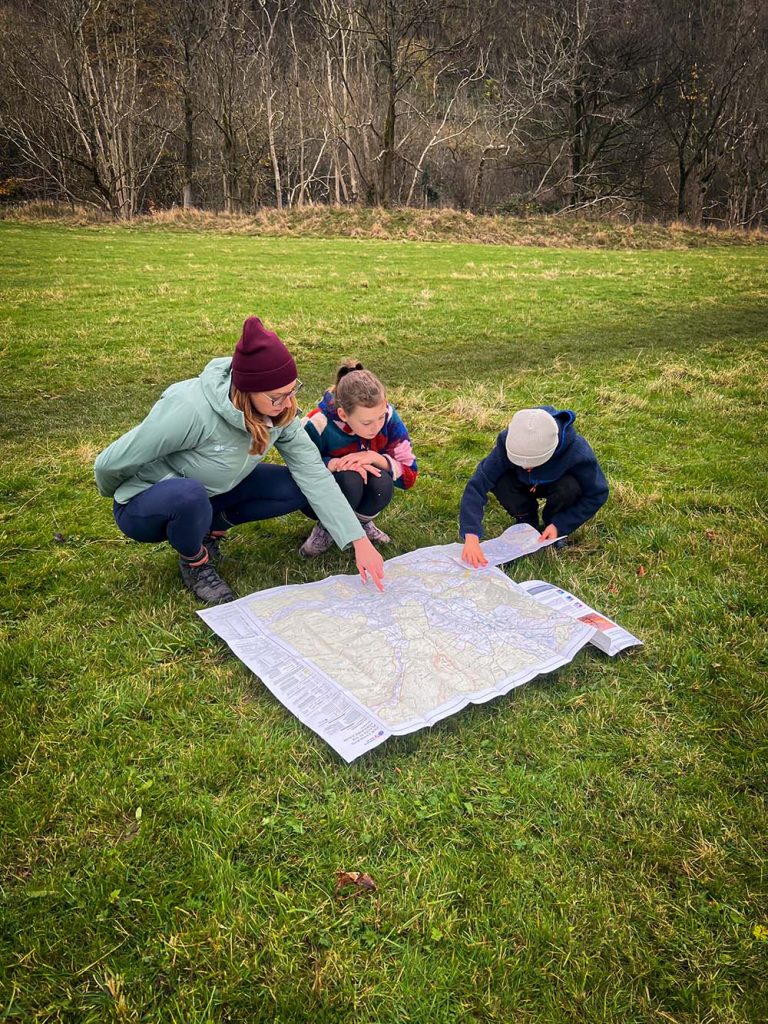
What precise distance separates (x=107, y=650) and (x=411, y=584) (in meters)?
1.39

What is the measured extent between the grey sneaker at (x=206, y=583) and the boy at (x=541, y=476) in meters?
1.22

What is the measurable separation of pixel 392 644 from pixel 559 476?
1.39 meters

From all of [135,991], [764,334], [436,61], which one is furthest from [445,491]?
[436,61]

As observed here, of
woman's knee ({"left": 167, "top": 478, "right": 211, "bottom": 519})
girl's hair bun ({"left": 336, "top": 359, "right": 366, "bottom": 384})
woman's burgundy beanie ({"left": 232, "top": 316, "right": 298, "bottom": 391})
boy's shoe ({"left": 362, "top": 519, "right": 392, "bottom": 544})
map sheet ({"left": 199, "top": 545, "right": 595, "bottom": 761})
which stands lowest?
boy's shoe ({"left": 362, "top": 519, "right": 392, "bottom": 544})

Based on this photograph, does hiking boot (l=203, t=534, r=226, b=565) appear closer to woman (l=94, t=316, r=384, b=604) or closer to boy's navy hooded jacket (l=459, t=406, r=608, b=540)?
woman (l=94, t=316, r=384, b=604)

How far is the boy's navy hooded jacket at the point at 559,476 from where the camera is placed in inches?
137

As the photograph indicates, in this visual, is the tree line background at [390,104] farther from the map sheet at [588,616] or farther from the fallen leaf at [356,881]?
the fallen leaf at [356,881]

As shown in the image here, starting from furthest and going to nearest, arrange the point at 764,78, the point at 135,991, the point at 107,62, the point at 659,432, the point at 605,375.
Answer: the point at 764,78 < the point at 107,62 < the point at 605,375 < the point at 659,432 < the point at 135,991

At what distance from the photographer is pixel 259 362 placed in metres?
2.77

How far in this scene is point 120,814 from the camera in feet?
6.88

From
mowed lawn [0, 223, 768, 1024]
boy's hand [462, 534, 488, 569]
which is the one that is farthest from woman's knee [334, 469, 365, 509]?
boy's hand [462, 534, 488, 569]

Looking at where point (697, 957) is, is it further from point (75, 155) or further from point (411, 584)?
point (75, 155)

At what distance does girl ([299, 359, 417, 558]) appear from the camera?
11.7 ft

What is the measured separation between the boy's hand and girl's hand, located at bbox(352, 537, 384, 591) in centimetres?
52
